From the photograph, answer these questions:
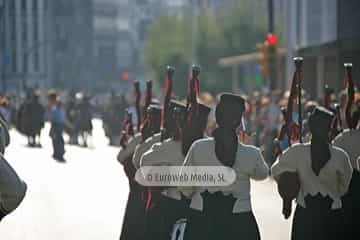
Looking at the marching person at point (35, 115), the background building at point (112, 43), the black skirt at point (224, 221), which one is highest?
the black skirt at point (224, 221)

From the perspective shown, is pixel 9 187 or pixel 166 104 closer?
pixel 9 187

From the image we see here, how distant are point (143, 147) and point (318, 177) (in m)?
2.79

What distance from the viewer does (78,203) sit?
19359mm

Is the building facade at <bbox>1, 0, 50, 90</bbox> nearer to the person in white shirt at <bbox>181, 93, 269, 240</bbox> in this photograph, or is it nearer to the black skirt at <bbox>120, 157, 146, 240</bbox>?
the black skirt at <bbox>120, 157, 146, 240</bbox>

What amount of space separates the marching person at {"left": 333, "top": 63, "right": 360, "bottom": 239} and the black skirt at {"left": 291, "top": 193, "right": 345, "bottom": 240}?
69cm

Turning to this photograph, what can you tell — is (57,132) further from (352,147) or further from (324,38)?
(352,147)

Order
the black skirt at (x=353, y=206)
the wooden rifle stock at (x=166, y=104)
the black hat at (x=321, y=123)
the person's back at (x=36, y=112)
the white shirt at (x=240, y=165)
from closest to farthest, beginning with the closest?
the white shirt at (x=240, y=165) < the black hat at (x=321, y=123) < the black skirt at (x=353, y=206) < the wooden rifle stock at (x=166, y=104) < the person's back at (x=36, y=112)

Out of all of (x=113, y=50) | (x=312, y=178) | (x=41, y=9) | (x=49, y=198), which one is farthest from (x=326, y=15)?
(x=113, y=50)

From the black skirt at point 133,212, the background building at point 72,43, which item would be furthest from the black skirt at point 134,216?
the background building at point 72,43

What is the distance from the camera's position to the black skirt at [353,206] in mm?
9898

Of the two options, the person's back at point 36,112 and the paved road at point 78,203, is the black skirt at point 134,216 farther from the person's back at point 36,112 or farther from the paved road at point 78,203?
the person's back at point 36,112

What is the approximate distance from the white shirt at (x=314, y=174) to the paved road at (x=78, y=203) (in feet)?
17.0

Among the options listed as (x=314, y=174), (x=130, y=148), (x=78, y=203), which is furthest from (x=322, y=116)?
(x=78, y=203)

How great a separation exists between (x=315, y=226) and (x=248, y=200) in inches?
21.8
